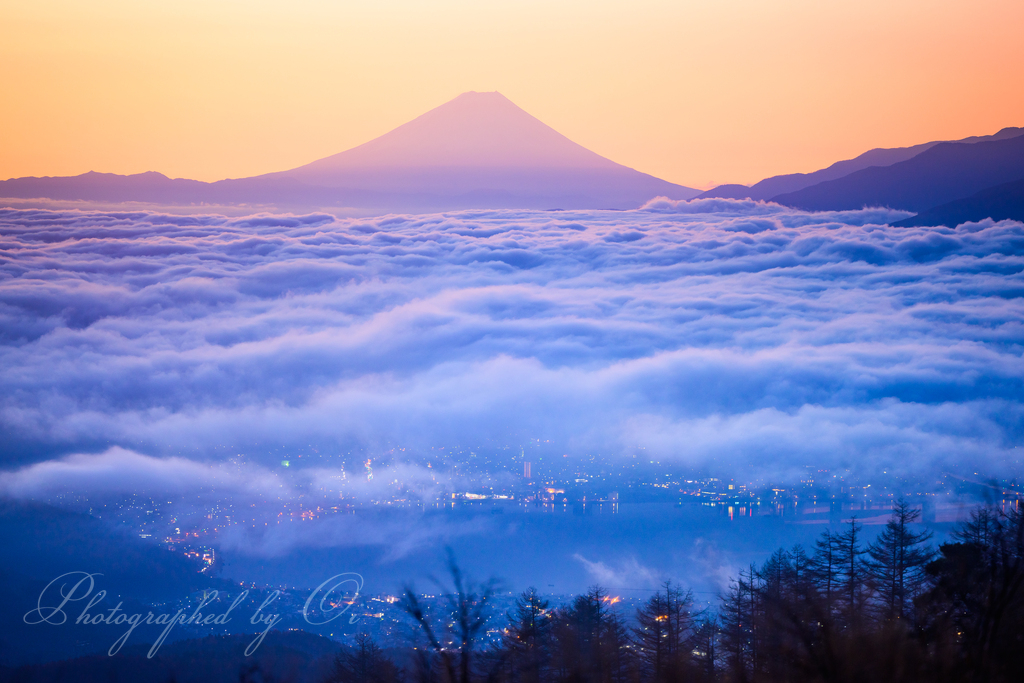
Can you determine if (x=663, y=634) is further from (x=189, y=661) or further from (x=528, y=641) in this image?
(x=189, y=661)

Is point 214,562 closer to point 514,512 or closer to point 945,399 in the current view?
point 514,512

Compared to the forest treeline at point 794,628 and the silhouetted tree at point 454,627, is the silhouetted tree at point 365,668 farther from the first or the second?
the silhouetted tree at point 454,627

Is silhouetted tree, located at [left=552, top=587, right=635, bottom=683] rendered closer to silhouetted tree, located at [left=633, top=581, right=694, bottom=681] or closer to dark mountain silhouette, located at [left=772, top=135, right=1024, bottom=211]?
silhouetted tree, located at [left=633, top=581, right=694, bottom=681]

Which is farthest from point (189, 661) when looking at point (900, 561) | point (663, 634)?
point (900, 561)

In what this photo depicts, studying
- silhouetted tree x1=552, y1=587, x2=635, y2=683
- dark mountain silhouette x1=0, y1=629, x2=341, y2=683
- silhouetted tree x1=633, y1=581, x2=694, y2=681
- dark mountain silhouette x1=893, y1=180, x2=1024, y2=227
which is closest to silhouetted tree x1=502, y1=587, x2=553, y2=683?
silhouetted tree x1=552, y1=587, x2=635, y2=683

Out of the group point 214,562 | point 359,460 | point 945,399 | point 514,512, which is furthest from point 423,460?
point 945,399

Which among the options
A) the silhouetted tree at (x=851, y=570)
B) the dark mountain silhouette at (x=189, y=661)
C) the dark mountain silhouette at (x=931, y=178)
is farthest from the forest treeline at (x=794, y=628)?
the dark mountain silhouette at (x=931, y=178)
